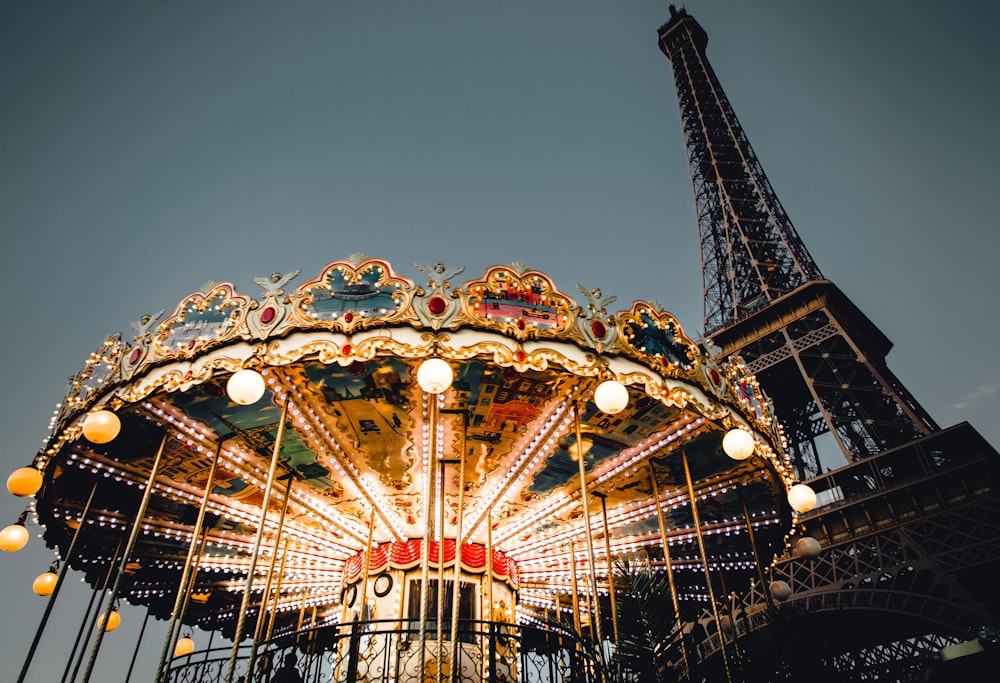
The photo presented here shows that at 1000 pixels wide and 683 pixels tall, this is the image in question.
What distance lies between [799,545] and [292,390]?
688 centimetres

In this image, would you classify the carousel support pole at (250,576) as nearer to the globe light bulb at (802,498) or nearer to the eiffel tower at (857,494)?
the eiffel tower at (857,494)

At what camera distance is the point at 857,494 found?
64.3ft

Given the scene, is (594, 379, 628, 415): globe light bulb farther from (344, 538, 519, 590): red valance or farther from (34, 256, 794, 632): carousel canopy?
(344, 538, 519, 590): red valance

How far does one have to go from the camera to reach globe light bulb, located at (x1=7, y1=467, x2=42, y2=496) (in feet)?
21.9

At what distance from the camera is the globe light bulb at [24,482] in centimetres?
666

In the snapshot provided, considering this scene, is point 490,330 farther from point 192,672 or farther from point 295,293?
point 192,672

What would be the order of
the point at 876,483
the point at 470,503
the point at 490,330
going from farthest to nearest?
the point at 876,483, the point at 470,503, the point at 490,330

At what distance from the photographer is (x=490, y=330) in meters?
6.27

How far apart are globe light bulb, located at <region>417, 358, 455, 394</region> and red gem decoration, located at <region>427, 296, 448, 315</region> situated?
0.74m

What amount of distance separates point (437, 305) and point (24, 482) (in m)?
5.01

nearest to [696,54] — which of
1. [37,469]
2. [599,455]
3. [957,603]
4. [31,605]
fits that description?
[957,603]

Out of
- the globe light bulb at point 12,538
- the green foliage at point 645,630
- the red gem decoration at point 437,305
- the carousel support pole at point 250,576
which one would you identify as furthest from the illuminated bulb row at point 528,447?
the globe light bulb at point 12,538

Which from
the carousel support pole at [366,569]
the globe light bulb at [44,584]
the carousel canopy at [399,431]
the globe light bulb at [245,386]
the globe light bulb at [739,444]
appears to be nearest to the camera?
the globe light bulb at [245,386]

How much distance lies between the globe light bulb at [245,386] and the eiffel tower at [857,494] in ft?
18.3
